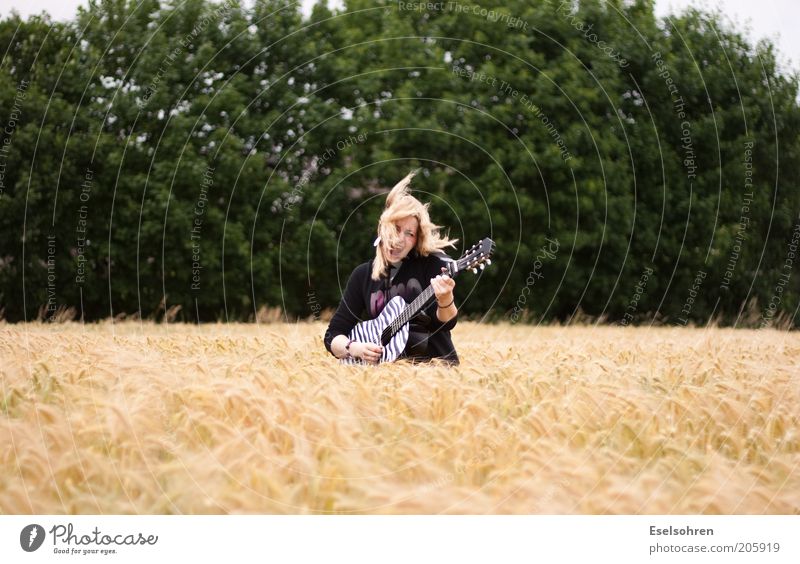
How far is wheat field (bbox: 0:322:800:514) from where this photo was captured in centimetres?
395

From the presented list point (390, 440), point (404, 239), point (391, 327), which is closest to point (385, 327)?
point (391, 327)

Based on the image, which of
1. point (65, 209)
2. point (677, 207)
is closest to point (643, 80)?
point (677, 207)

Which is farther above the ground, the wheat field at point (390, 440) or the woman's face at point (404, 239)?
the woman's face at point (404, 239)

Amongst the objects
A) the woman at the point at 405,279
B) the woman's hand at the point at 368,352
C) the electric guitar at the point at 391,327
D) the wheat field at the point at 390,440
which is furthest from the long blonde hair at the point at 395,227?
the wheat field at the point at 390,440

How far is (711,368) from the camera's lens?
700 cm

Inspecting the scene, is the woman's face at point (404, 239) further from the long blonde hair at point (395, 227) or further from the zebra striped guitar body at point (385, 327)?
the zebra striped guitar body at point (385, 327)

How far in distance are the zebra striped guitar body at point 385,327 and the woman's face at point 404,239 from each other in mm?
367

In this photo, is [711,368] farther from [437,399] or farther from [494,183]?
[494,183]

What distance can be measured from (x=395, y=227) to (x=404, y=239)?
125 millimetres

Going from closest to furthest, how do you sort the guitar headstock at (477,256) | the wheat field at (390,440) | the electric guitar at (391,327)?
the wheat field at (390,440)
the guitar headstock at (477,256)
the electric guitar at (391,327)

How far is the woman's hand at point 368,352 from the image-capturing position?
7.25m

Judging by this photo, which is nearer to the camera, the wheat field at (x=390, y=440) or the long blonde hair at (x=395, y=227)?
the wheat field at (x=390, y=440)

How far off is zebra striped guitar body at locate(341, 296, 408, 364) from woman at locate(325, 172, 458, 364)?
0.23ft

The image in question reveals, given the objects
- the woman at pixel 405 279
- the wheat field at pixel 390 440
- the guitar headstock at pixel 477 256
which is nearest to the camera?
the wheat field at pixel 390 440
